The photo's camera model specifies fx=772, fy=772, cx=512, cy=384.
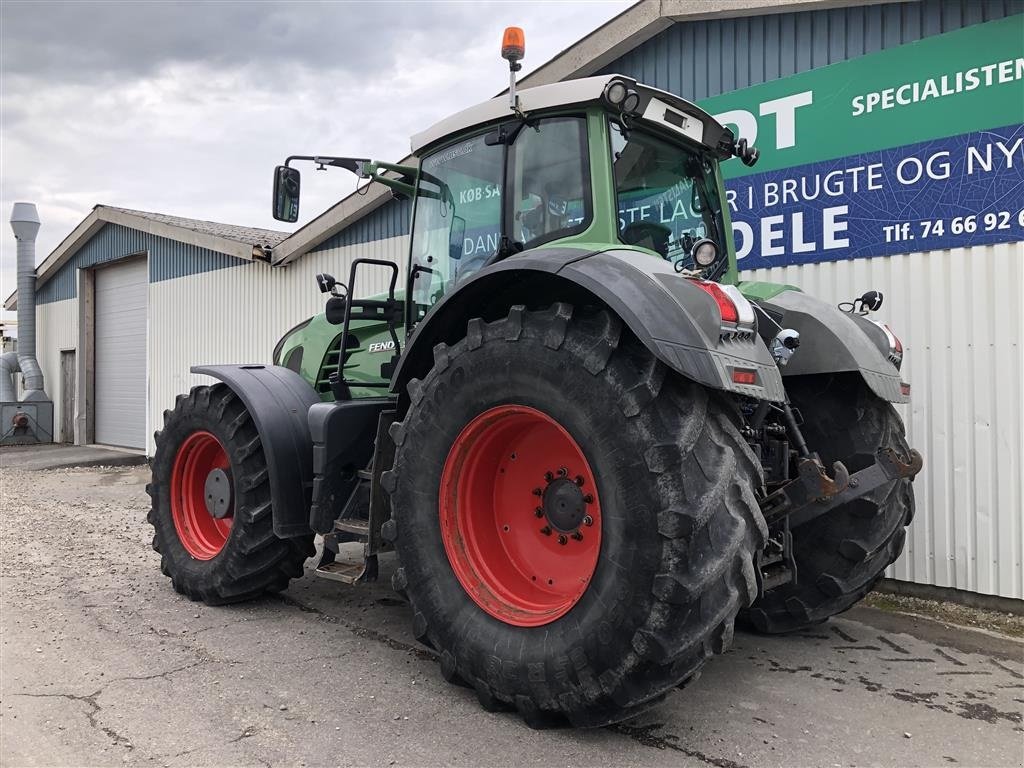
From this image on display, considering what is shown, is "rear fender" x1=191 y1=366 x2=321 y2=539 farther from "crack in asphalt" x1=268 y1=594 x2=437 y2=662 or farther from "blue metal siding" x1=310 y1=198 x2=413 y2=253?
"blue metal siding" x1=310 y1=198 x2=413 y2=253

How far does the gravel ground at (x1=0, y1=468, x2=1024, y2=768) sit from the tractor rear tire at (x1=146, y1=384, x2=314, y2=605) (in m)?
0.19

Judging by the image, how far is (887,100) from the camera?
5.37 meters

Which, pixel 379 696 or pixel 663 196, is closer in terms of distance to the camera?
pixel 379 696

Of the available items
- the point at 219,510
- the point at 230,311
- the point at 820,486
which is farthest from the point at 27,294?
the point at 820,486

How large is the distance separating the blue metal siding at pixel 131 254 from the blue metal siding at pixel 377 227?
2.61m

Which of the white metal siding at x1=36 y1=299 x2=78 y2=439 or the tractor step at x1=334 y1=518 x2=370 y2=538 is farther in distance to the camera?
the white metal siding at x1=36 y1=299 x2=78 y2=439

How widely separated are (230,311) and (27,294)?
31.6 feet

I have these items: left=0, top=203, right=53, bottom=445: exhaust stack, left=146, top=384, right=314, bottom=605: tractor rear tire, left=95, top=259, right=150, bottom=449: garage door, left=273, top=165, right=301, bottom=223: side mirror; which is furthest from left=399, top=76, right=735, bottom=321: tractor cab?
left=0, top=203, right=53, bottom=445: exhaust stack

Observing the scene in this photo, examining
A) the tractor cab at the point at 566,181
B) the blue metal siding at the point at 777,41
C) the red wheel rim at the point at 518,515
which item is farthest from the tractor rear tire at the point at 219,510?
the blue metal siding at the point at 777,41

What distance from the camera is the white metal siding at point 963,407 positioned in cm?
489

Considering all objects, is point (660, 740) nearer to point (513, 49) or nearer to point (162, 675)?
point (162, 675)

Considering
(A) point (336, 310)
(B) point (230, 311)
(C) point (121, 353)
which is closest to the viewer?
(A) point (336, 310)

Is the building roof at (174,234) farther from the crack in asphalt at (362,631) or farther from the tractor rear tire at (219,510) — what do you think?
the crack in asphalt at (362,631)

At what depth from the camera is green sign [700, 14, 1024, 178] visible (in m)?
4.88
